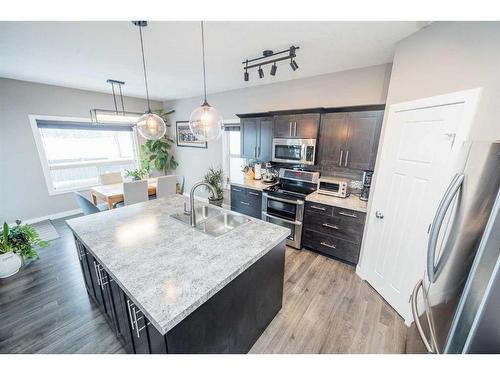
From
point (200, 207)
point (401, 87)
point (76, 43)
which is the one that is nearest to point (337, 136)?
point (401, 87)

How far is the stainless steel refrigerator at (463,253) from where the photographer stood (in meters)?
0.78

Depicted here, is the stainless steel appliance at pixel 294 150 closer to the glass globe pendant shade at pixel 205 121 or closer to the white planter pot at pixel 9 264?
the glass globe pendant shade at pixel 205 121

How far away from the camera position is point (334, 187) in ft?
9.03

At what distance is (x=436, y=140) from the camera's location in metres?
1.53

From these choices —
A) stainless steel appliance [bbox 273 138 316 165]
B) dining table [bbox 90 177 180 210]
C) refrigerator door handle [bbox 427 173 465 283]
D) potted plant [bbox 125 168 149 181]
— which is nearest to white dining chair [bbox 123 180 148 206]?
dining table [bbox 90 177 180 210]

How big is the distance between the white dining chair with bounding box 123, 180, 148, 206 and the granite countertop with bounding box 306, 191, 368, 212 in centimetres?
273

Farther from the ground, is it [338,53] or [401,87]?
[338,53]

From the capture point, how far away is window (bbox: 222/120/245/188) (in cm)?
424

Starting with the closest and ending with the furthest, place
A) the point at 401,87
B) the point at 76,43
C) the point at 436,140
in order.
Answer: the point at 436,140 < the point at 401,87 < the point at 76,43

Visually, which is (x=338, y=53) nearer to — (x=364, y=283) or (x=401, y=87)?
(x=401, y=87)

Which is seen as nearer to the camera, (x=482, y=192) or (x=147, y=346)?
(x=482, y=192)

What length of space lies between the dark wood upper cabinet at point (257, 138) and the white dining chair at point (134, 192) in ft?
6.19

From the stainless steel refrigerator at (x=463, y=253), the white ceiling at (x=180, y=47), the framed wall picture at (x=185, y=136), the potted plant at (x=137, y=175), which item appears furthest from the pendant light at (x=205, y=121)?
the framed wall picture at (x=185, y=136)
